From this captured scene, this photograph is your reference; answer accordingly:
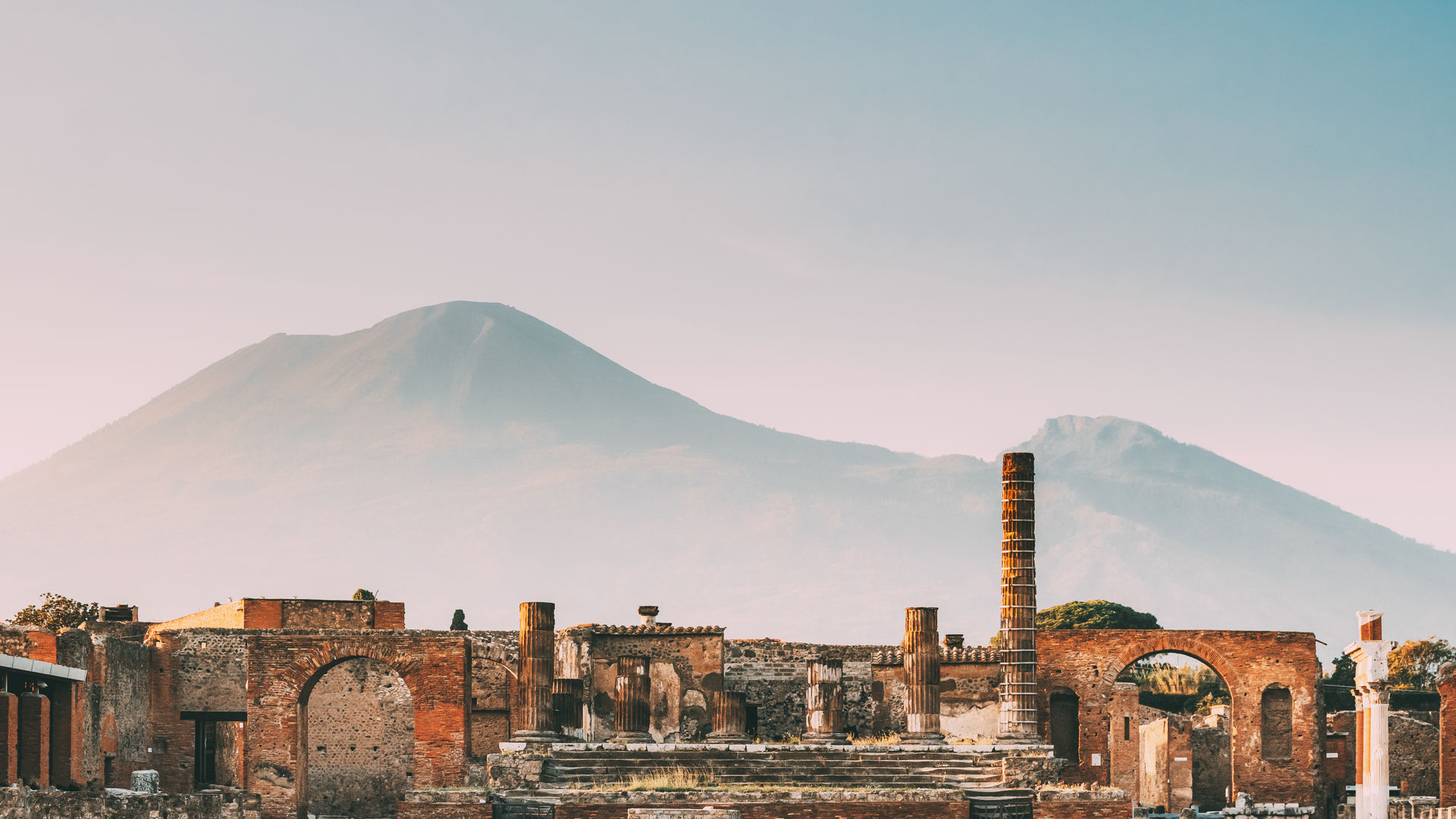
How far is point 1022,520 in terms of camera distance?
A: 4403 cm

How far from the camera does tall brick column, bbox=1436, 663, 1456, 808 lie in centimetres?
4866

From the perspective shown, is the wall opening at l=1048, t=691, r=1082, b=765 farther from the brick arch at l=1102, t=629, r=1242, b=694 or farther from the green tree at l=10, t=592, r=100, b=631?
the green tree at l=10, t=592, r=100, b=631

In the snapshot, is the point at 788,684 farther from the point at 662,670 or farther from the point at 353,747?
the point at 353,747

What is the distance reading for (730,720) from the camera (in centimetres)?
4394

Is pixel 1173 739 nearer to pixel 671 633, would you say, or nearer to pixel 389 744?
pixel 671 633

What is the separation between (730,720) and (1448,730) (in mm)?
17958

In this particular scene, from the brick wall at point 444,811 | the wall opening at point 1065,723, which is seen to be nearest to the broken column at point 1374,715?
the wall opening at point 1065,723

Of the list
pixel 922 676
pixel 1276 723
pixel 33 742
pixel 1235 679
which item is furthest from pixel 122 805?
pixel 1276 723

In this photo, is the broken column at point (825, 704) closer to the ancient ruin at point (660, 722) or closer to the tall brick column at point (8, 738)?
the ancient ruin at point (660, 722)

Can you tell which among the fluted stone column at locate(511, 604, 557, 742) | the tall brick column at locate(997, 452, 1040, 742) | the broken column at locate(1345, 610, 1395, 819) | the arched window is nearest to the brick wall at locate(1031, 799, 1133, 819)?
the tall brick column at locate(997, 452, 1040, 742)

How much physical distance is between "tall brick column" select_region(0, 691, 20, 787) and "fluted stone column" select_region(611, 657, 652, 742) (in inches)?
524

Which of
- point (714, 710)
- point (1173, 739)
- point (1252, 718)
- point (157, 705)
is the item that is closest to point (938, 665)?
point (714, 710)

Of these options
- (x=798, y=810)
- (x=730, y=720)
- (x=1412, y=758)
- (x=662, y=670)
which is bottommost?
(x=1412, y=758)

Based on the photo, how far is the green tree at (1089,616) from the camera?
9262 centimetres
